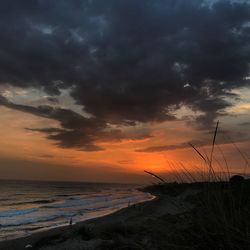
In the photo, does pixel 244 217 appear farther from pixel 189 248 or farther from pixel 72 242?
pixel 72 242

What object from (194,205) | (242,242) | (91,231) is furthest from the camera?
(91,231)

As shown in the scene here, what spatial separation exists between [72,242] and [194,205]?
11.3m

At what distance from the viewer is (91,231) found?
1566cm

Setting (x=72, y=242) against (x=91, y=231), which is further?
(x=91, y=231)

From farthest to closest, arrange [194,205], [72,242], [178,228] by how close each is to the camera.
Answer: [72,242] → [194,205] → [178,228]

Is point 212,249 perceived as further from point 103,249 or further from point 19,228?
point 19,228

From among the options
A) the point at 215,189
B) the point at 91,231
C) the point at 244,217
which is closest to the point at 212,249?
the point at 244,217

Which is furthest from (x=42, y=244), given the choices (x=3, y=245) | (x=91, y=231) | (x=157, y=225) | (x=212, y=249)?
(x=212, y=249)

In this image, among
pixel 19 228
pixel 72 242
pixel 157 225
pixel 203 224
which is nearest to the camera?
pixel 203 224

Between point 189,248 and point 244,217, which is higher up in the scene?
point 244,217

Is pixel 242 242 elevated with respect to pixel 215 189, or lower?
lower

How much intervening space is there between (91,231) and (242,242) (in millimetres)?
13534

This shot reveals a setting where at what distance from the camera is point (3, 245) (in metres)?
21.7

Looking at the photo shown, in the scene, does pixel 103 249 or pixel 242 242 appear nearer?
pixel 242 242
